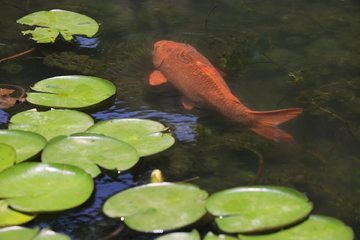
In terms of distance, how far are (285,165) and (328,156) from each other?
0.31 m

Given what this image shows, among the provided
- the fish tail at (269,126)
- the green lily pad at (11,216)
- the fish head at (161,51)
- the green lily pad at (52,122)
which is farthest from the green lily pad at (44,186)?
the fish head at (161,51)

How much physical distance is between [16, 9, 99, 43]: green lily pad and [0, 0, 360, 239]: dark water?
10 centimetres

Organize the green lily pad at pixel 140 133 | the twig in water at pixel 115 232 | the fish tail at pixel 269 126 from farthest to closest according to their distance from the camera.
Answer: the fish tail at pixel 269 126, the green lily pad at pixel 140 133, the twig in water at pixel 115 232

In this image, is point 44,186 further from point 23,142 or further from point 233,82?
point 233,82

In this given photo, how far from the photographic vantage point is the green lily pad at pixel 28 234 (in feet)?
4.11

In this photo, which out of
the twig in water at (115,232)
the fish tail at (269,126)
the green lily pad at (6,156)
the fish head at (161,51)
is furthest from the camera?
the fish head at (161,51)

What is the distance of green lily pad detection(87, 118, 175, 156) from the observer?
5.76 ft

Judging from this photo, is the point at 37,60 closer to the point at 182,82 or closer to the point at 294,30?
the point at 182,82

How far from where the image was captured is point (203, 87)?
222 cm

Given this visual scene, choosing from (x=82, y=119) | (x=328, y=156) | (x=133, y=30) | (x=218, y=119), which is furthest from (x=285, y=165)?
(x=133, y=30)

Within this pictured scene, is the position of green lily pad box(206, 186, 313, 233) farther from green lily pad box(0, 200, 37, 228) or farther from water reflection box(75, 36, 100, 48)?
water reflection box(75, 36, 100, 48)

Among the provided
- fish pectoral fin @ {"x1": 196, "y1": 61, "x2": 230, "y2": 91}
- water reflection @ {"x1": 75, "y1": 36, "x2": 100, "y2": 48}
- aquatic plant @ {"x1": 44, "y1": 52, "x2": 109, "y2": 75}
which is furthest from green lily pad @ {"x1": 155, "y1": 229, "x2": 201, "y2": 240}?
water reflection @ {"x1": 75, "y1": 36, "x2": 100, "y2": 48}

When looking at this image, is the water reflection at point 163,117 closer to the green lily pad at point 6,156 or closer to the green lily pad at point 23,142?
the green lily pad at point 23,142

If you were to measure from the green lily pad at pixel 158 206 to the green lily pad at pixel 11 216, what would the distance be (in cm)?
36
